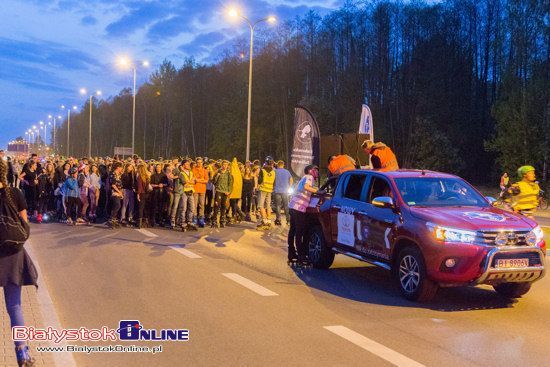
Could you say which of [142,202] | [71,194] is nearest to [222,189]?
[142,202]

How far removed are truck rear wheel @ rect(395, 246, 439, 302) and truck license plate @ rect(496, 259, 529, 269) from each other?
2.92 ft

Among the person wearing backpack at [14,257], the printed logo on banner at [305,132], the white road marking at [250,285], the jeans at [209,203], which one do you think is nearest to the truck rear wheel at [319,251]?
the white road marking at [250,285]

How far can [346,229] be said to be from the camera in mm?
9594

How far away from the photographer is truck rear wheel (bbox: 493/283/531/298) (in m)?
8.25

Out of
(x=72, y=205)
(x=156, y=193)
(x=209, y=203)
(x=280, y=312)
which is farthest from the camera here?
(x=209, y=203)

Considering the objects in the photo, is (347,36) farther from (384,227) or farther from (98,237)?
(384,227)

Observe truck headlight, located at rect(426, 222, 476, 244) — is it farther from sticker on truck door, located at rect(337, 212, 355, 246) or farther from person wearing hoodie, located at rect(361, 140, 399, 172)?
person wearing hoodie, located at rect(361, 140, 399, 172)

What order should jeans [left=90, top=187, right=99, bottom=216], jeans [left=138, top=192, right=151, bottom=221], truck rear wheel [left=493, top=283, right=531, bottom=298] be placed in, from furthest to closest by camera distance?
jeans [left=90, top=187, right=99, bottom=216] < jeans [left=138, top=192, right=151, bottom=221] < truck rear wheel [left=493, top=283, right=531, bottom=298]

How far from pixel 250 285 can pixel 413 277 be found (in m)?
2.46

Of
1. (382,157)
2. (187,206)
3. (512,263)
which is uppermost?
(382,157)

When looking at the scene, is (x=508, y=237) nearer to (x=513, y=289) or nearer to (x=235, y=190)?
(x=513, y=289)

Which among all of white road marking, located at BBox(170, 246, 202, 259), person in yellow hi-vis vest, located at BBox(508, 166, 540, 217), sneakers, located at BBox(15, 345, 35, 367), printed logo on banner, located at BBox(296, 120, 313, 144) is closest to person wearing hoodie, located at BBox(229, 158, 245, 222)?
printed logo on banner, located at BBox(296, 120, 313, 144)

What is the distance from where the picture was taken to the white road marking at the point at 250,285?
834 centimetres

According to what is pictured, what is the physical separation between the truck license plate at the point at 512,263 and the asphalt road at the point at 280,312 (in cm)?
64
